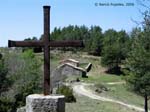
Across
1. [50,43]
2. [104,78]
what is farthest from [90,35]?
[50,43]

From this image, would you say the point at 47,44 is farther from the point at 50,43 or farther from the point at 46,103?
the point at 46,103

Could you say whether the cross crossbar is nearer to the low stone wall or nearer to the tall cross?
the tall cross

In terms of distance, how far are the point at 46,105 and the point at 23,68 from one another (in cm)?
4457

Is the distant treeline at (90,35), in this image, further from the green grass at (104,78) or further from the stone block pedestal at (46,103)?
the stone block pedestal at (46,103)

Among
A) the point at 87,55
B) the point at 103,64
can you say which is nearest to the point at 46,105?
the point at 103,64

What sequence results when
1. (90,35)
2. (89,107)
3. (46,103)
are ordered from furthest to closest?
(90,35) < (89,107) < (46,103)

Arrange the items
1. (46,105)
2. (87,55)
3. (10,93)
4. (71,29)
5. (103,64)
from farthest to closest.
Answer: (71,29) → (87,55) → (103,64) → (10,93) → (46,105)

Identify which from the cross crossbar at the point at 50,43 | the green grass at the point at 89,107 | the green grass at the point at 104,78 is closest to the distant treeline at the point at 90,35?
the green grass at the point at 104,78

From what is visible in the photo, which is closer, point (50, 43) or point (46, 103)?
point (46, 103)

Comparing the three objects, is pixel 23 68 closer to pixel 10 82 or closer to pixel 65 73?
pixel 10 82

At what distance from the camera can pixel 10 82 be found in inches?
1759

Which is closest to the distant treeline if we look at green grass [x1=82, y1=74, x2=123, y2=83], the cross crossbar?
green grass [x1=82, y1=74, x2=123, y2=83]

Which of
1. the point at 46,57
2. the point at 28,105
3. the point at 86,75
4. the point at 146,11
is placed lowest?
the point at 86,75

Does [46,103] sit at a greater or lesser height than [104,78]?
greater
